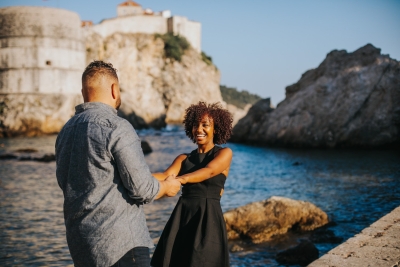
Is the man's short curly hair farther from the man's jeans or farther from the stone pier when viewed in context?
the man's jeans

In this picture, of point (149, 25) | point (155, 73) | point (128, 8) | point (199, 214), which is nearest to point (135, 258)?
point (199, 214)

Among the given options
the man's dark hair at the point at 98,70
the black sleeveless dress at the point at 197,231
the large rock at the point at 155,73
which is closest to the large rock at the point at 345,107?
the black sleeveless dress at the point at 197,231

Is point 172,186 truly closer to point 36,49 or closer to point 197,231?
point 197,231

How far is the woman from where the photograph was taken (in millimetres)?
4180

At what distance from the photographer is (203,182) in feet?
14.5

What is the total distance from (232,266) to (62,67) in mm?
38431

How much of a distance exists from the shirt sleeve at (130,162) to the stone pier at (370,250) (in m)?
2.62

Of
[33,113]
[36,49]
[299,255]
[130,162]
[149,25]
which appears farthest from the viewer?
[149,25]

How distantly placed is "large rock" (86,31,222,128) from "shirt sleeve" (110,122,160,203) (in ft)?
198

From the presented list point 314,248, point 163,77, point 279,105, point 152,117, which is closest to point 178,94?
point 163,77

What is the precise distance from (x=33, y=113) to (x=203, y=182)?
38418mm

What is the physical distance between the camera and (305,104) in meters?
29.7

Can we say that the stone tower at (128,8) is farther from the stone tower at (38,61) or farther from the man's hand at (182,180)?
the man's hand at (182,180)

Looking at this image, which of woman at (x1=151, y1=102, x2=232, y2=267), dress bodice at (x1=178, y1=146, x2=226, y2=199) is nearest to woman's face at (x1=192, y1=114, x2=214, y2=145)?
woman at (x1=151, y1=102, x2=232, y2=267)
